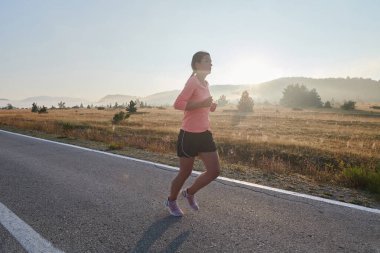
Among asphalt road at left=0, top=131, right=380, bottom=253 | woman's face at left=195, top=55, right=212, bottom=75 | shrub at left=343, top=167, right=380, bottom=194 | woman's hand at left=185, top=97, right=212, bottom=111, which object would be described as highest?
woman's face at left=195, top=55, right=212, bottom=75

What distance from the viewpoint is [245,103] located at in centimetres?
5822

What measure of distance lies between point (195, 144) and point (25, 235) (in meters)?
2.09

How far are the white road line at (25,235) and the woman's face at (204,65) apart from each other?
2.45 meters

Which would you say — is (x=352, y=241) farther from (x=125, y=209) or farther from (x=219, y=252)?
(x=125, y=209)

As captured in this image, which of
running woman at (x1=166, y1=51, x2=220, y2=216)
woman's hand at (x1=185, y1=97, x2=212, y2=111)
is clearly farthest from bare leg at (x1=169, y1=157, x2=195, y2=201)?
woman's hand at (x1=185, y1=97, x2=212, y2=111)

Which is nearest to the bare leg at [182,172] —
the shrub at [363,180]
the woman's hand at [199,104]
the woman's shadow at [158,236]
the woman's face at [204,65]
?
the woman's shadow at [158,236]

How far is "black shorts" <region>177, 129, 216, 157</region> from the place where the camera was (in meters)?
4.02

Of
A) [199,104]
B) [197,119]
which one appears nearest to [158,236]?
[197,119]

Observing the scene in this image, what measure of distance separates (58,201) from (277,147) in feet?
32.6

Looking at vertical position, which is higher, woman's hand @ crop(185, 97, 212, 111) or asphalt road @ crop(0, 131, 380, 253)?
woman's hand @ crop(185, 97, 212, 111)

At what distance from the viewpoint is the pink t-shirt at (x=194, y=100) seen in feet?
12.9

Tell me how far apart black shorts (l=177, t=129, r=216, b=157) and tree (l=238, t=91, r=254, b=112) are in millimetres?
54252

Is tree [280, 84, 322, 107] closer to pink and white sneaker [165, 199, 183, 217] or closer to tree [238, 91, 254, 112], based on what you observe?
tree [238, 91, 254, 112]

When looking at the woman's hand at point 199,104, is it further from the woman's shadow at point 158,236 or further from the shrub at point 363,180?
the shrub at point 363,180
